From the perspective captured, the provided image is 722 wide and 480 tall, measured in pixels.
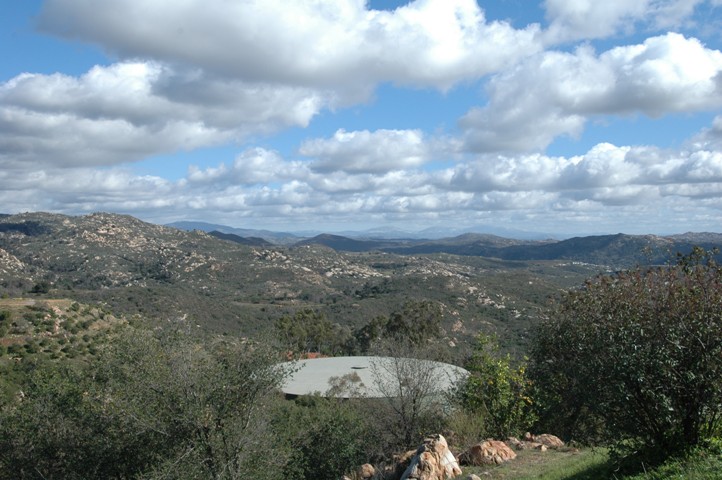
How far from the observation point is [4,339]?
3731cm

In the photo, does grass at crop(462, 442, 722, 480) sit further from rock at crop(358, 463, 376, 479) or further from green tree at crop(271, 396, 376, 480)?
green tree at crop(271, 396, 376, 480)

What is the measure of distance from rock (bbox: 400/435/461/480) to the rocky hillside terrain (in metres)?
44.5

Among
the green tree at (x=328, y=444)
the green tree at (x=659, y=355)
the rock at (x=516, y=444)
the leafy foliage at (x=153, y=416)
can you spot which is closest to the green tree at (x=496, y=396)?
the rock at (x=516, y=444)

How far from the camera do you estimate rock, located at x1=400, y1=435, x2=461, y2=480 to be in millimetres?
12055

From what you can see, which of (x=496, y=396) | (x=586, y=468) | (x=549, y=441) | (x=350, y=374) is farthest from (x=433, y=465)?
(x=350, y=374)

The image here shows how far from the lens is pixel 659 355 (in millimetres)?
7957

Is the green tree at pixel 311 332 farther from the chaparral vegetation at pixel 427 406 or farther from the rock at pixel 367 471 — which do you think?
the rock at pixel 367 471

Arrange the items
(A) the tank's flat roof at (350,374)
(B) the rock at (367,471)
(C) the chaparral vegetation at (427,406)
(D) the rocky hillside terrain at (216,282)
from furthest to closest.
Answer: (D) the rocky hillside terrain at (216,282) < (A) the tank's flat roof at (350,374) < (B) the rock at (367,471) < (C) the chaparral vegetation at (427,406)

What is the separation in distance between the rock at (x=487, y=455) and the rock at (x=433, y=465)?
86 centimetres

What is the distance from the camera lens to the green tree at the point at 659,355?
799 centimetres

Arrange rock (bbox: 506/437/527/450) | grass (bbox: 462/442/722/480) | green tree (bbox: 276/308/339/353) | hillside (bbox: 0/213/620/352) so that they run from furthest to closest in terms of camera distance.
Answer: hillside (bbox: 0/213/620/352) → green tree (bbox: 276/308/339/353) → rock (bbox: 506/437/527/450) → grass (bbox: 462/442/722/480)

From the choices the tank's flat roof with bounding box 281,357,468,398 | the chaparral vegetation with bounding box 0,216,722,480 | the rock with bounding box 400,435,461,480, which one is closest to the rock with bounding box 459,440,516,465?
the chaparral vegetation with bounding box 0,216,722,480

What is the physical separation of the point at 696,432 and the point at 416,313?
4838 cm

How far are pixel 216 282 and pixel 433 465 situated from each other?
109 metres
